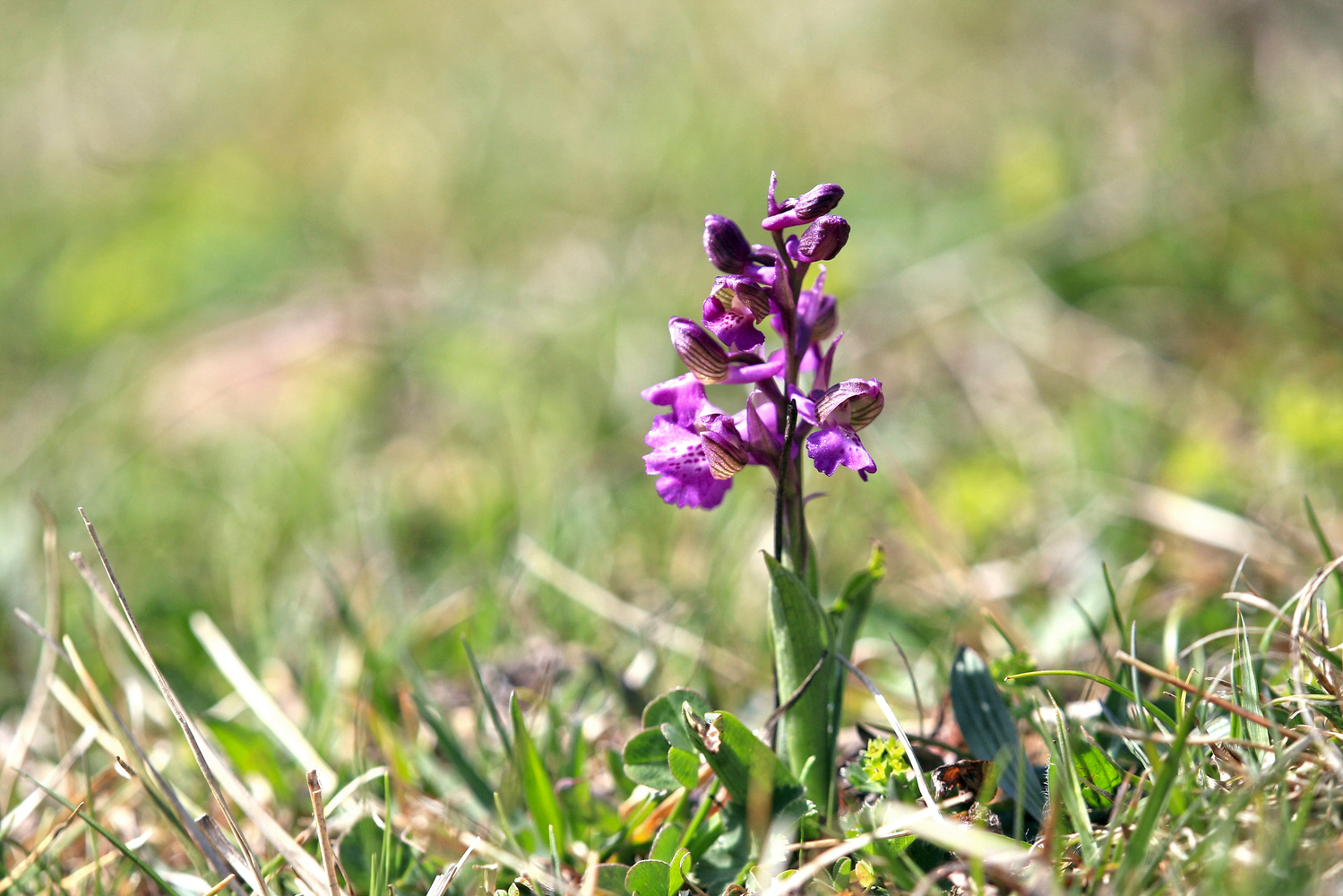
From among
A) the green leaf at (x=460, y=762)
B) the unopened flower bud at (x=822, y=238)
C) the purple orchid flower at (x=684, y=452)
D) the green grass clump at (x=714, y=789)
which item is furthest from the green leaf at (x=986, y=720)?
the green leaf at (x=460, y=762)

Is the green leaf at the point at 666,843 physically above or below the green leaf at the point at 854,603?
below

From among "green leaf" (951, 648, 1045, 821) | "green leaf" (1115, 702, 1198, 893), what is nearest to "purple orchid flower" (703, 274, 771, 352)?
"green leaf" (951, 648, 1045, 821)

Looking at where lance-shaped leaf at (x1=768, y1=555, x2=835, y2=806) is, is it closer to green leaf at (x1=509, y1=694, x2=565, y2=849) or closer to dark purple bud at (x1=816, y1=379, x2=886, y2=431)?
dark purple bud at (x1=816, y1=379, x2=886, y2=431)

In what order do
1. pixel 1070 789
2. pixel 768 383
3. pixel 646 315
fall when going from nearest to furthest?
pixel 1070 789 → pixel 768 383 → pixel 646 315

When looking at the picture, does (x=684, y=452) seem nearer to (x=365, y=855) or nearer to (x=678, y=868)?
(x=678, y=868)

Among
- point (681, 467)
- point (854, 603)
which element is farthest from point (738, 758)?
point (681, 467)

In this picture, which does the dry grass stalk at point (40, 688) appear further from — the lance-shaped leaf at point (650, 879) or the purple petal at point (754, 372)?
the purple petal at point (754, 372)
